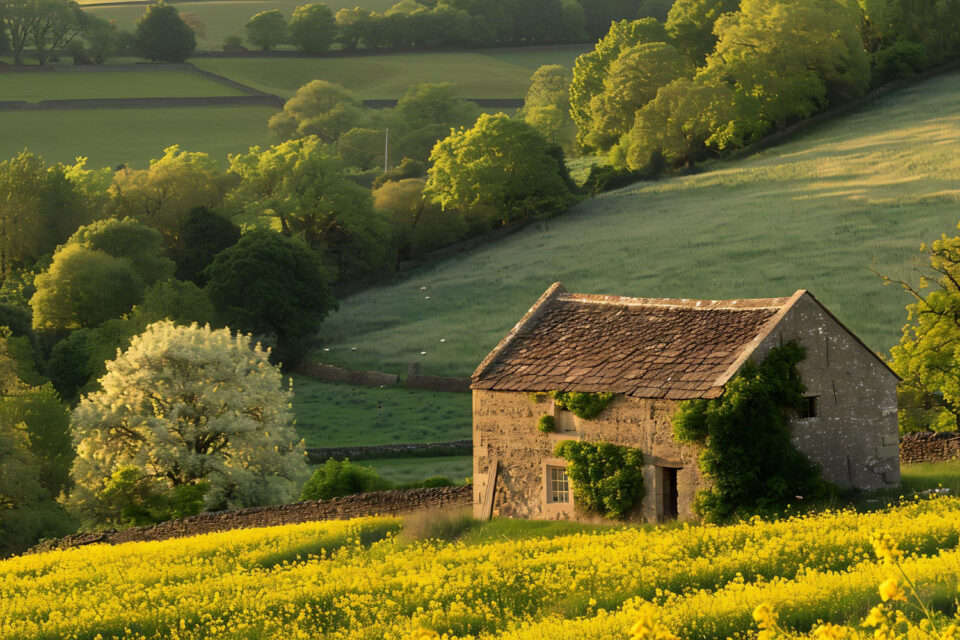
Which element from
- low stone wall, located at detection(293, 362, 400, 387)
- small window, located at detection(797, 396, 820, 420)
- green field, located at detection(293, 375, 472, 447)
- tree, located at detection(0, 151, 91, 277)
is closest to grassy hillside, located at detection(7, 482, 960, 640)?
small window, located at detection(797, 396, 820, 420)

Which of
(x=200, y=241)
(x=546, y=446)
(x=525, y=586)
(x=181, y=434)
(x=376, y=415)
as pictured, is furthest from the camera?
(x=200, y=241)

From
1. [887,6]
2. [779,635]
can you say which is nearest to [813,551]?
[779,635]

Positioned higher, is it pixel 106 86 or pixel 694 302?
pixel 106 86

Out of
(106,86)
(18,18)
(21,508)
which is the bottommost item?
(21,508)

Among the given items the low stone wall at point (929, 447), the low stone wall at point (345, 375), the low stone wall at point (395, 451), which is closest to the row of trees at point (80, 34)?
the low stone wall at point (345, 375)

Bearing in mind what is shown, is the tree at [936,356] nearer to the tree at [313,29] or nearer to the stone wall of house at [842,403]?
the stone wall of house at [842,403]

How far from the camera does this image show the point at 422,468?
55.2 m

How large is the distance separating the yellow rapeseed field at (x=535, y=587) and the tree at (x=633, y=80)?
94.0 m

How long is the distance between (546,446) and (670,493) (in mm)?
3498

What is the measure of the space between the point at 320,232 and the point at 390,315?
1646 centimetres

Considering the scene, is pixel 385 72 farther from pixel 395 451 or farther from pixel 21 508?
pixel 21 508

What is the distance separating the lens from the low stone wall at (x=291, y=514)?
124ft

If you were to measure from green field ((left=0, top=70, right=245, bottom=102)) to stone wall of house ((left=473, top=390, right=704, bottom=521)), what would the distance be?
417 feet

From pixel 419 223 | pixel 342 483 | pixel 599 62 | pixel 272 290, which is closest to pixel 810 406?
pixel 342 483
